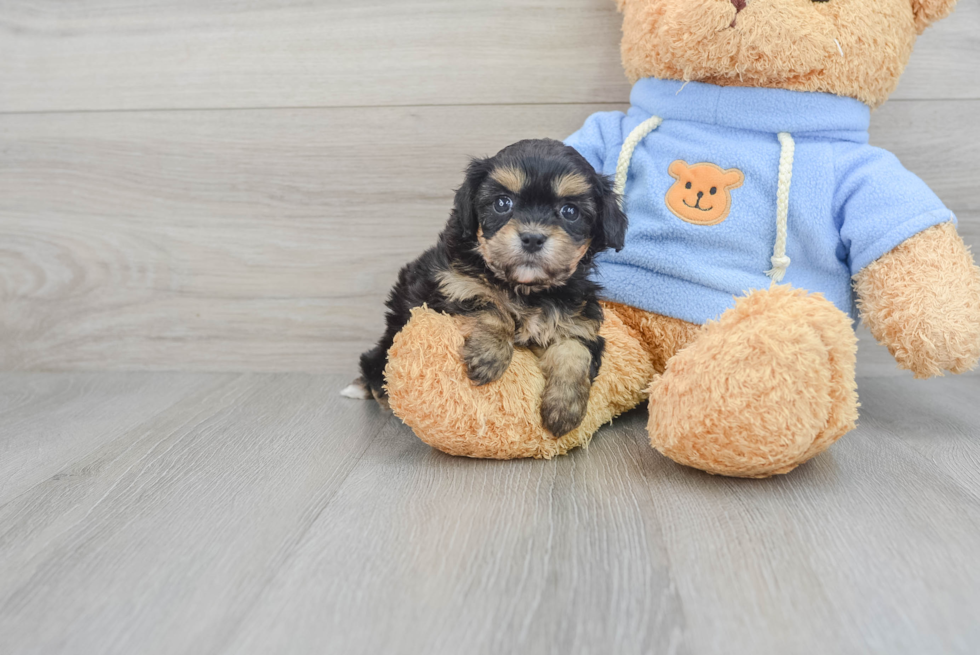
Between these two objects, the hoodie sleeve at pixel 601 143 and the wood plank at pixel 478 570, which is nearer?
the wood plank at pixel 478 570

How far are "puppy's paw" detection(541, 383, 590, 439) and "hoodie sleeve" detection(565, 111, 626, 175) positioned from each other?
1.82ft

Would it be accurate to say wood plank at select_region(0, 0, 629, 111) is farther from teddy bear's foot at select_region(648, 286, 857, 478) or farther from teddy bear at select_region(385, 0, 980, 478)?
teddy bear's foot at select_region(648, 286, 857, 478)

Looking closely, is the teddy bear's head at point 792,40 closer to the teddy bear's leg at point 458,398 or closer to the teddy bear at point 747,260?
the teddy bear at point 747,260

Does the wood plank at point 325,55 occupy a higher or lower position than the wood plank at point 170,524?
higher

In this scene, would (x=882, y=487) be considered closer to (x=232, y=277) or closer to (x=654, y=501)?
(x=654, y=501)

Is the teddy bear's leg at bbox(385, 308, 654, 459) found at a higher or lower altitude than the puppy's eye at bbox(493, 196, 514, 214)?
lower

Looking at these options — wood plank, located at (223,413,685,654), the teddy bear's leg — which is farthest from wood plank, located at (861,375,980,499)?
the teddy bear's leg

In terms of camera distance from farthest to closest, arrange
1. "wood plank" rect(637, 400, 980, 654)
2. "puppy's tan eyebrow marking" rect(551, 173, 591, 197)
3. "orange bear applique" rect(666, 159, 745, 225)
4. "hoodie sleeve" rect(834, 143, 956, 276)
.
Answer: "orange bear applique" rect(666, 159, 745, 225) → "hoodie sleeve" rect(834, 143, 956, 276) → "puppy's tan eyebrow marking" rect(551, 173, 591, 197) → "wood plank" rect(637, 400, 980, 654)

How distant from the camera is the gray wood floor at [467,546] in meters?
0.86

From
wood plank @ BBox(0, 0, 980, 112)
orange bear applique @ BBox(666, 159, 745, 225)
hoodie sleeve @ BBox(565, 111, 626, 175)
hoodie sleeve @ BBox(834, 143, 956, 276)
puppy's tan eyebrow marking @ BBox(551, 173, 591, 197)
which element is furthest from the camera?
wood plank @ BBox(0, 0, 980, 112)

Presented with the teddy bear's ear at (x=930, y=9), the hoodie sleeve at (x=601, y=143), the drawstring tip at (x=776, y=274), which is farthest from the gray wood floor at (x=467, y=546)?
the teddy bear's ear at (x=930, y=9)

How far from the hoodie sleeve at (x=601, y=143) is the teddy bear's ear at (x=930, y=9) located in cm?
65

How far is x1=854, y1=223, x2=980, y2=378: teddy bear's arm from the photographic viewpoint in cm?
136

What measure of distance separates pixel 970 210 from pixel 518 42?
1289 millimetres
